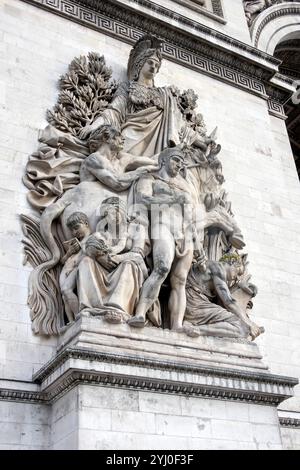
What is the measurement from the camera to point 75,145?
805 cm

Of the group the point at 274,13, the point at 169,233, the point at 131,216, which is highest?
the point at 274,13

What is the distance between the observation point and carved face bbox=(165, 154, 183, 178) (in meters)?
7.99

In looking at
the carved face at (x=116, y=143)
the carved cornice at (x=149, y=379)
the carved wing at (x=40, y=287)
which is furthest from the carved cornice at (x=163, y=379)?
the carved face at (x=116, y=143)

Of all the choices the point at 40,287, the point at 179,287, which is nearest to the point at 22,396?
the point at 40,287

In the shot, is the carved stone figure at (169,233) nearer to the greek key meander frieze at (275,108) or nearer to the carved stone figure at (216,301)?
the carved stone figure at (216,301)

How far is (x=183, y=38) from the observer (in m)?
10.9

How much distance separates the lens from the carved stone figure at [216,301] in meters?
7.14

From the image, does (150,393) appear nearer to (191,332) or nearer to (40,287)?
(191,332)

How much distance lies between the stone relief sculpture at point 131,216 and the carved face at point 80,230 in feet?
0.04

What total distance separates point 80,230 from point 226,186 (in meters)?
3.38

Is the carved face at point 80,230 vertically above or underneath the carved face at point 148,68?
underneath

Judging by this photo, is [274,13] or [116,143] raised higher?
[274,13]
